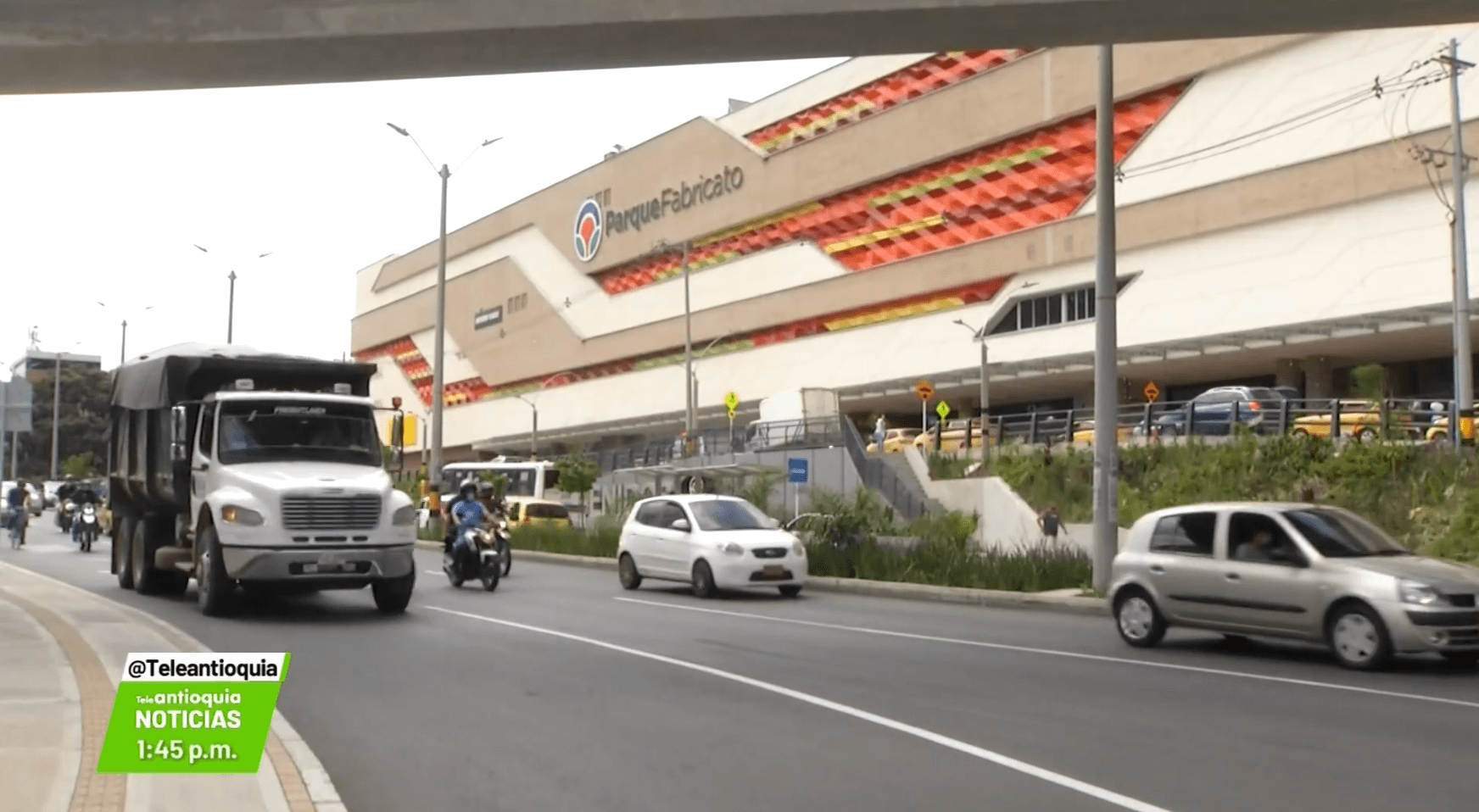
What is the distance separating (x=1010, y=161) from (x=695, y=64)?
168 feet

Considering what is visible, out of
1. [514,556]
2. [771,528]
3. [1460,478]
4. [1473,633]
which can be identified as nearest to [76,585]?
[771,528]

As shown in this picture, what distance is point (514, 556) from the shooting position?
37.7 meters

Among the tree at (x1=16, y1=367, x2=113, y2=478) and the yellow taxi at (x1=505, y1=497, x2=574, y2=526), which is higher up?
the tree at (x1=16, y1=367, x2=113, y2=478)

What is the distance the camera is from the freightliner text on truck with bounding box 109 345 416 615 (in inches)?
711

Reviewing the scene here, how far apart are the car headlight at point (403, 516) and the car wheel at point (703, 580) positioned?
233 inches

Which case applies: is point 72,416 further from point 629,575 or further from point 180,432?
point 180,432

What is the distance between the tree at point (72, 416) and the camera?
103 metres

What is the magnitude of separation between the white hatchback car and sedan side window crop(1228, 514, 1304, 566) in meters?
9.23

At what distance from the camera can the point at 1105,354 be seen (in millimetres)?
22219

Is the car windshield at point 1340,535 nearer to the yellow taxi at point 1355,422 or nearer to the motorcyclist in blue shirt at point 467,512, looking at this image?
the motorcyclist in blue shirt at point 467,512

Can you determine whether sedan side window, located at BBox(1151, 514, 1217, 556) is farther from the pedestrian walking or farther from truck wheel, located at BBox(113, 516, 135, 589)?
the pedestrian walking

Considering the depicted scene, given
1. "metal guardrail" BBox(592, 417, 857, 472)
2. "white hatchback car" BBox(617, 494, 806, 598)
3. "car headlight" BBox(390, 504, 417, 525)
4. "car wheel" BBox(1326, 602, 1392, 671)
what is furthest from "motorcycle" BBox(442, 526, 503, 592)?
"metal guardrail" BBox(592, 417, 857, 472)

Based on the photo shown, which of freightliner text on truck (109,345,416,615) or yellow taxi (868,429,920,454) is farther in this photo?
yellow taxi (868,429,920,454)
